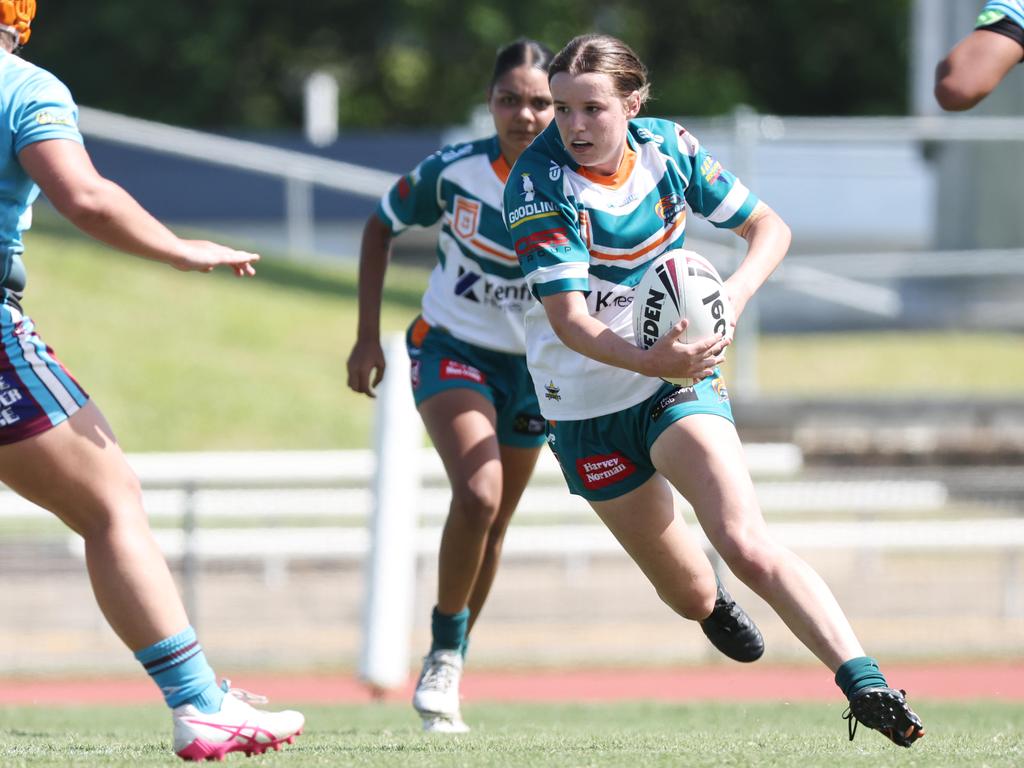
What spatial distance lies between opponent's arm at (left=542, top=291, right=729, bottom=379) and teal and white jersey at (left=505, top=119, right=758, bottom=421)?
6 cm

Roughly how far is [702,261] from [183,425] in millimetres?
11066

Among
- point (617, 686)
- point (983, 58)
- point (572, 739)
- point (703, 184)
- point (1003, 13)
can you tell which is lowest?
point (617, 686)

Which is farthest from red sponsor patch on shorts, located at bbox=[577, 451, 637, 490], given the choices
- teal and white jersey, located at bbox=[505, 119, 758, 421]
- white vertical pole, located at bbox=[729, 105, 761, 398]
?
white vertical pole, located at bbox=[729, 105, 761, 398]

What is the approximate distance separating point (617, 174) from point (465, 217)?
1281 millimetres

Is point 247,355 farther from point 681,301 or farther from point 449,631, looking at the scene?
point 681,301

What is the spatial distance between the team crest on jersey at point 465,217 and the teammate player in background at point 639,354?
1.00 m

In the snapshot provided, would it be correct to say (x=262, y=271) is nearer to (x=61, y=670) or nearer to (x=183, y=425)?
(x=183, y=425)

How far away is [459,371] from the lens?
6059mm

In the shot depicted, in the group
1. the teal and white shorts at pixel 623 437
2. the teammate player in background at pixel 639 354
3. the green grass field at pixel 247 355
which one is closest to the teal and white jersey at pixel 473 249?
the teammate player in background at pixel 639 354

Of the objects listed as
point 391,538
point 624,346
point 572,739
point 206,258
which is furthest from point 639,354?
point 391,538

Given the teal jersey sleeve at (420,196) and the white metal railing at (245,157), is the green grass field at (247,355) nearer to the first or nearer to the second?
the white metal railing at (245,157)

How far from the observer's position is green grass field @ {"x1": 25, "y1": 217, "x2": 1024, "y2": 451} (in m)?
15.1

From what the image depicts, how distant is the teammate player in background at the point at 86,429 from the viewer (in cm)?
390

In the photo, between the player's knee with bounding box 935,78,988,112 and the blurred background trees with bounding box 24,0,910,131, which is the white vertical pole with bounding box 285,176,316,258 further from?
the player's knee with bounding box 935,78,988,112
